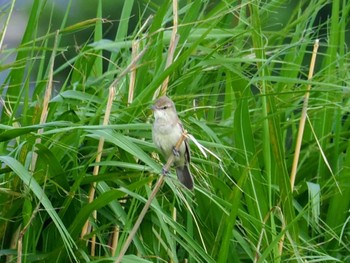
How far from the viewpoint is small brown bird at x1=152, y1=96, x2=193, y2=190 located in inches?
113

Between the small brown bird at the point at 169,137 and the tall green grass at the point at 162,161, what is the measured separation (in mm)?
51

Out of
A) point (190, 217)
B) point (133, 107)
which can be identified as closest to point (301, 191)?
point (190, 217)

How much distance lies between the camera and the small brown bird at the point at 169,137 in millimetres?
2867

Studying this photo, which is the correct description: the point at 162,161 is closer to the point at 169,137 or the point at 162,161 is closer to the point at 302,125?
the point at 169,137

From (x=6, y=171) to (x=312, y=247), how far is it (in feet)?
3.38

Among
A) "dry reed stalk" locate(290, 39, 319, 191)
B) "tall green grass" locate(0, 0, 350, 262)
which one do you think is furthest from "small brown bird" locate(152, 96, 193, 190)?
"dry reed stalk" locate(290, 39, 319, 191)

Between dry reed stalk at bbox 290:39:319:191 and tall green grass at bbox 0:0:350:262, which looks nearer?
tall green grass at bbox 0:0:350:262

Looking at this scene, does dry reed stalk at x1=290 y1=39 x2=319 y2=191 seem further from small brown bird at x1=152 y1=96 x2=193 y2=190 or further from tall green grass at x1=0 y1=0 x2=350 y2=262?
small brown bird at x1=152 y1=96 x2=193 y2=190

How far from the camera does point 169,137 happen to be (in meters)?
2.91

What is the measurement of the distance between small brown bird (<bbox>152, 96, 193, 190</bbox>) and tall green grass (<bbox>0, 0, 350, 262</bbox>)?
0.17 ft

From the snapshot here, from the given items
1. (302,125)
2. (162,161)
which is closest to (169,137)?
(162,161)

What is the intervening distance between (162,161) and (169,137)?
0.27 metres

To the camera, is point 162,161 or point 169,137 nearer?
point 169,137

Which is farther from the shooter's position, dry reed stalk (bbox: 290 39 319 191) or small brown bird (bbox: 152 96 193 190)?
dry reed stalk (bbox: 290 39 319 191)
